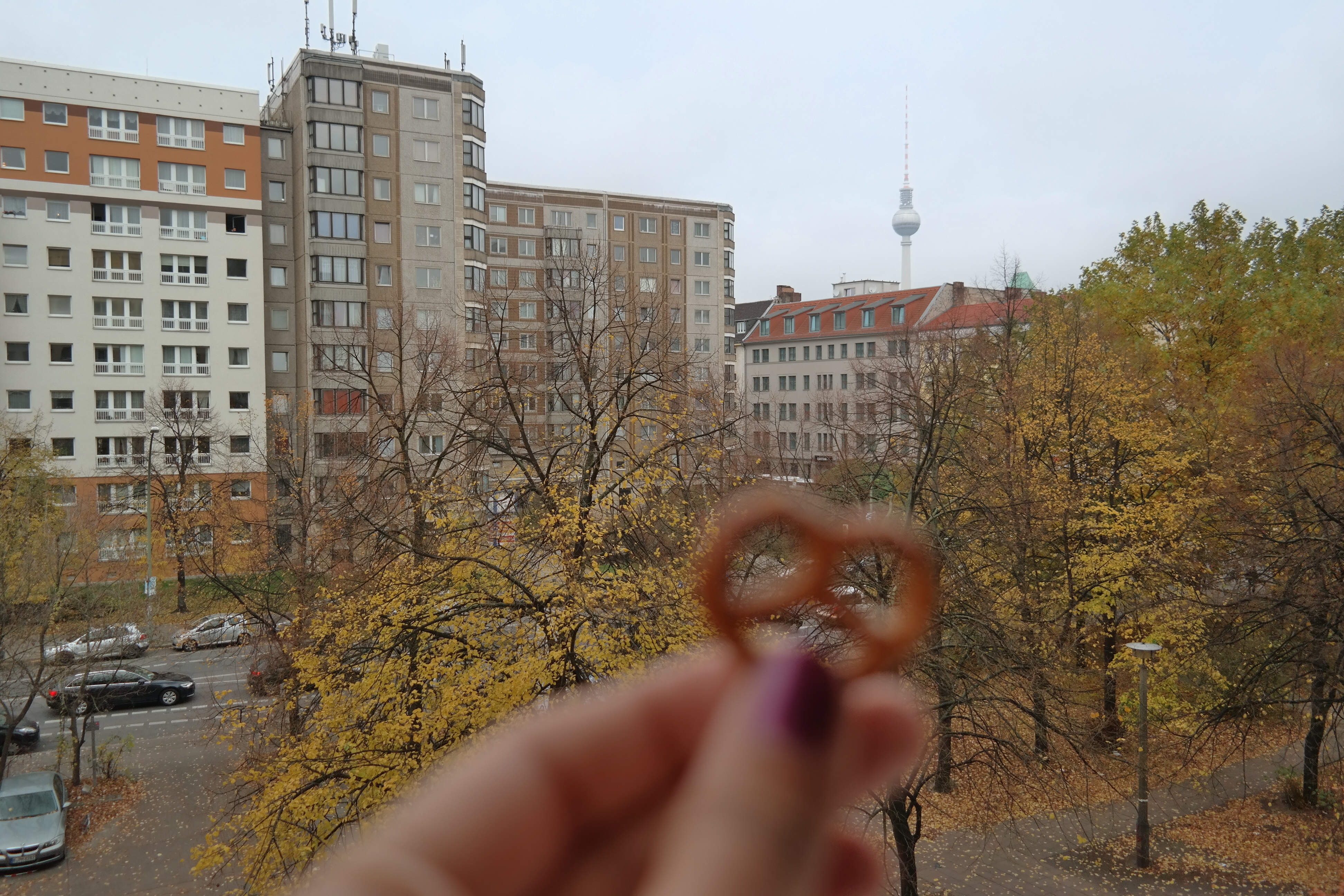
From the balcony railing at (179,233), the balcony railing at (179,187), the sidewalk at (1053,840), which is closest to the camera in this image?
the sidewalk at (1053,840)

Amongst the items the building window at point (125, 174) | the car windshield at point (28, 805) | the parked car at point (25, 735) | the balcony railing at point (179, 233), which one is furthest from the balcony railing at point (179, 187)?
the car windshield at point (28, 805)

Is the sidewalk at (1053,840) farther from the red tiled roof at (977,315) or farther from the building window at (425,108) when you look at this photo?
the building window at (425,108)

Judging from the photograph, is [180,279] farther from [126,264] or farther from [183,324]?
[126,264]

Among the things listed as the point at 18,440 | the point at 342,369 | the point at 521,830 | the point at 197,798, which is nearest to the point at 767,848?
the point at 521,830

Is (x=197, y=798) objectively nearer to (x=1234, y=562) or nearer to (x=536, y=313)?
(x=1234, y=562)

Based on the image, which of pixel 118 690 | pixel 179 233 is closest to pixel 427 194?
pixel 179 233

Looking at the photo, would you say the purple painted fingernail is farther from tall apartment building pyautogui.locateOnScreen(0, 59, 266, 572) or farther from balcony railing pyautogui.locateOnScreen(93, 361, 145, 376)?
balcony railing pyautogui.locateOnScreen(93, 361, 145, 376)

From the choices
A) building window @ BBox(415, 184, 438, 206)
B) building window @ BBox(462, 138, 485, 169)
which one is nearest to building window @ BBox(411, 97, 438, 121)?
building window @ BBox(462, 138, 485, 169)
